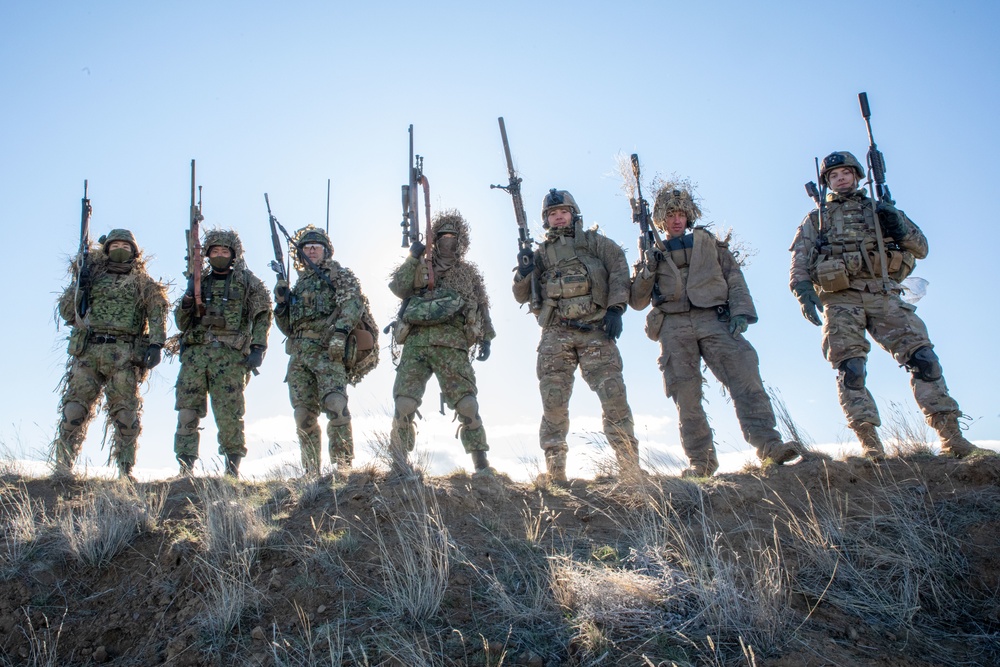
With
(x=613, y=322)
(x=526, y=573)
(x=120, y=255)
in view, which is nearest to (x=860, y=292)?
(x=613, y=322)

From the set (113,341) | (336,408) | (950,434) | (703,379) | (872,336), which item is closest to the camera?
(950,434)

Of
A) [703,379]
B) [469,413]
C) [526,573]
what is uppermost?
[703,379]

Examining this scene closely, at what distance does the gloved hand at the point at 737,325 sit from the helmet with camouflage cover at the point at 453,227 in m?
2.83

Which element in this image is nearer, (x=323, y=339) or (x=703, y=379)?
(x=703, y=379)

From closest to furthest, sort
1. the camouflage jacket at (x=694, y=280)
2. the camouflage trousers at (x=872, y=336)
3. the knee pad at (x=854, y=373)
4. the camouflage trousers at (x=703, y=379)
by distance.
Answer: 1. the camouflage trousers at (x=872, y=336)
2. the knee pad at (x=854, y=373)
3. the camouflage trousers at (x=703, y=379)
4. the camouflage jacket at (x=694, y=280)

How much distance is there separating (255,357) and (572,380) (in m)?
3.23

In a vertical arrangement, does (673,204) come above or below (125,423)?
above

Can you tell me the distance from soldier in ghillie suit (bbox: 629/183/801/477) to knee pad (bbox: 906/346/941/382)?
118 cm

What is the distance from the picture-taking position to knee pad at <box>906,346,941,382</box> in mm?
6406

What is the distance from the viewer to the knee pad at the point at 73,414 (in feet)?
25.4

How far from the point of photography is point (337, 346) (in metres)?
7.79

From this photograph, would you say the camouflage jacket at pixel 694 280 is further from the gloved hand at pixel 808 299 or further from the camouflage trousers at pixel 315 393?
the camouflage trousers at pixel 315 393

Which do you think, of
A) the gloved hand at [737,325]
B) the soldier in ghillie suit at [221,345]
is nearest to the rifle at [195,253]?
the soldier in ghillie suit at [221,345]

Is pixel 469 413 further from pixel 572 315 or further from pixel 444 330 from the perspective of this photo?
pixel 572 315
